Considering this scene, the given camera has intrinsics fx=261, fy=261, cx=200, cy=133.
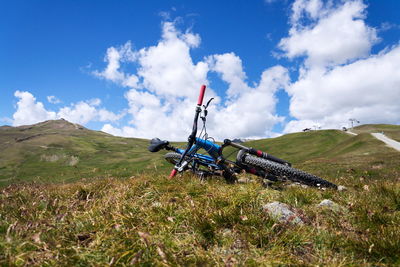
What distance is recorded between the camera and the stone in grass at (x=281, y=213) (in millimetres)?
4699

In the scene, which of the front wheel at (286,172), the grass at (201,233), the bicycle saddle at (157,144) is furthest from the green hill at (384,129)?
the grass at (201,233)

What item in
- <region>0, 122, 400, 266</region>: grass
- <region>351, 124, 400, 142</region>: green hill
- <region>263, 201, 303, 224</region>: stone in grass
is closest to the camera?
<region>0, 122, 400, 266</region>: grass

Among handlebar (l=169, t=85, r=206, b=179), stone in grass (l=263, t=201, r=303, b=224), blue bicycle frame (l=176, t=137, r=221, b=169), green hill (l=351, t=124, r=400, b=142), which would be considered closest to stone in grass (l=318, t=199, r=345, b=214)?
stone in grass (l=263, t=201, r=303, b=224)

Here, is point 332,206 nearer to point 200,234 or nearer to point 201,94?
point 200,234

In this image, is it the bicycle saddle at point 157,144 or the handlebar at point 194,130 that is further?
the bicycle saddle at point 157,144

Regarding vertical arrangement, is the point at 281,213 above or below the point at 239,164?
below

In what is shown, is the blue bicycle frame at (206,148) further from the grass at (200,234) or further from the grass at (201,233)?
the grass at (200,234)

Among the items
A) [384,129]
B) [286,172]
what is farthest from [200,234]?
[384,129]

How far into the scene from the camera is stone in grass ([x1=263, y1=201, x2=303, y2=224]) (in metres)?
4.70

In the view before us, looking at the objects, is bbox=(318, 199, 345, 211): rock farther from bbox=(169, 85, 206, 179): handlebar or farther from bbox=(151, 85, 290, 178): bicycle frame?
bbox=(169, 85, 206, 179): handlebar

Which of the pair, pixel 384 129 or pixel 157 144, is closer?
pixel 157 144

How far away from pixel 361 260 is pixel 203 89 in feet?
21.2

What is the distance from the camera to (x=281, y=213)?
498 cm

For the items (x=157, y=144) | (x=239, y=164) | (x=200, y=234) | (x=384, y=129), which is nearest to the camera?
(x=200, y=234)
